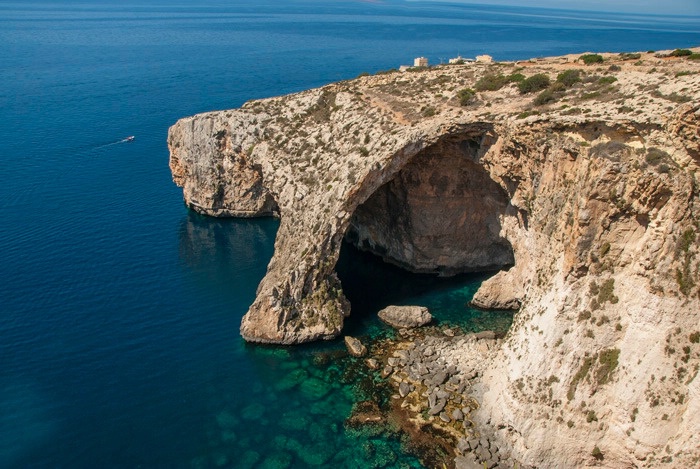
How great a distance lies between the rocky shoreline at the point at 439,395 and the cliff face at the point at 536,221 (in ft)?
4.41

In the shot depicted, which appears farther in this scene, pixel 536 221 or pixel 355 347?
pixel 355 347

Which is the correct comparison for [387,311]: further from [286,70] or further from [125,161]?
[286,70]

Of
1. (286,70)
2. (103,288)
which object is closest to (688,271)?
(103,288)

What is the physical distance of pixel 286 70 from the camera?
14975 cm

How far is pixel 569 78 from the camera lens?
43.6 meters

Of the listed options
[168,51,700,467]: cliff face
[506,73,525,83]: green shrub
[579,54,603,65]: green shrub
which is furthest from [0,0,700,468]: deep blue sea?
[579,54,603,65]: green shrub

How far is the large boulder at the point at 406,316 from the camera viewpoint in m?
47.4

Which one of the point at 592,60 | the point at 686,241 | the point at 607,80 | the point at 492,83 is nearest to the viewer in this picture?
the point at 686,241

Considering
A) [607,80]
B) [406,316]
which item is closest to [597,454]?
[406,316]

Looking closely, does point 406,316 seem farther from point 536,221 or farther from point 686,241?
point 686,241

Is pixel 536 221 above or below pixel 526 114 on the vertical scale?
below

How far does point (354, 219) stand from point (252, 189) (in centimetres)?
1602

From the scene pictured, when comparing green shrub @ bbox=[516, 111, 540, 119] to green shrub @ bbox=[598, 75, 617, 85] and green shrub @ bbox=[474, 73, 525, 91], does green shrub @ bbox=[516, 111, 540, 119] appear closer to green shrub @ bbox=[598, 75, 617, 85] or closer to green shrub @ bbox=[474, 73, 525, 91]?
green shrub @ bbox=[598, 75, 617, 85]

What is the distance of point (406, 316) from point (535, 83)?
21964 millimetres
